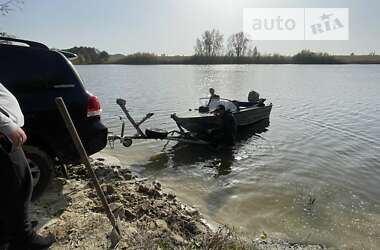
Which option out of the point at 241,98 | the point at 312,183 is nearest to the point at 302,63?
the point at 241,98

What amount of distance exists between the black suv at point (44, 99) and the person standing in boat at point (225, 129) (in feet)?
20.4

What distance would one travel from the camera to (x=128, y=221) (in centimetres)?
453

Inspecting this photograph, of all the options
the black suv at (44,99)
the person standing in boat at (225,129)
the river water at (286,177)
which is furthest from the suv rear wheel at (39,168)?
the person standing in boat at (225,129)

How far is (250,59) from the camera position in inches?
3349

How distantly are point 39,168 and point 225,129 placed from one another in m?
6.91

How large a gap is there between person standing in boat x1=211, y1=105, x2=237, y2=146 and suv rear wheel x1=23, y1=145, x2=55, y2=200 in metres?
6.68

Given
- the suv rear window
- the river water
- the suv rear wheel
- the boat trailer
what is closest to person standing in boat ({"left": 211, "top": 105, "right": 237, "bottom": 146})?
the river water

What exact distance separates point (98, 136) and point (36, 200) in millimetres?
1139

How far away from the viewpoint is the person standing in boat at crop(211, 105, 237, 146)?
10719 millimetres

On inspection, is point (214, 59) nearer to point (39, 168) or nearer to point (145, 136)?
point (145, 136)

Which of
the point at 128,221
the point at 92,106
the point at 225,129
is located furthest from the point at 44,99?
the point at 225,129

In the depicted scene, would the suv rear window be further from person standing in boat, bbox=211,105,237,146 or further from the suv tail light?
person standing in boat, bbox=211,105,237,146

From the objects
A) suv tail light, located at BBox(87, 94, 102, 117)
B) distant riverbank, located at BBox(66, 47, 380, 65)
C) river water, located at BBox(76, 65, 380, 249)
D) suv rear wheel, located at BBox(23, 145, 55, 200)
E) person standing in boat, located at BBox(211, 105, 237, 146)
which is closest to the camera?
suv rear wheel, located at BBox(23, 145, 55, 200)

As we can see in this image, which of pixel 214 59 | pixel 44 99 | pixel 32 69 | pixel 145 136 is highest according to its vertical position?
pixel 214 59
